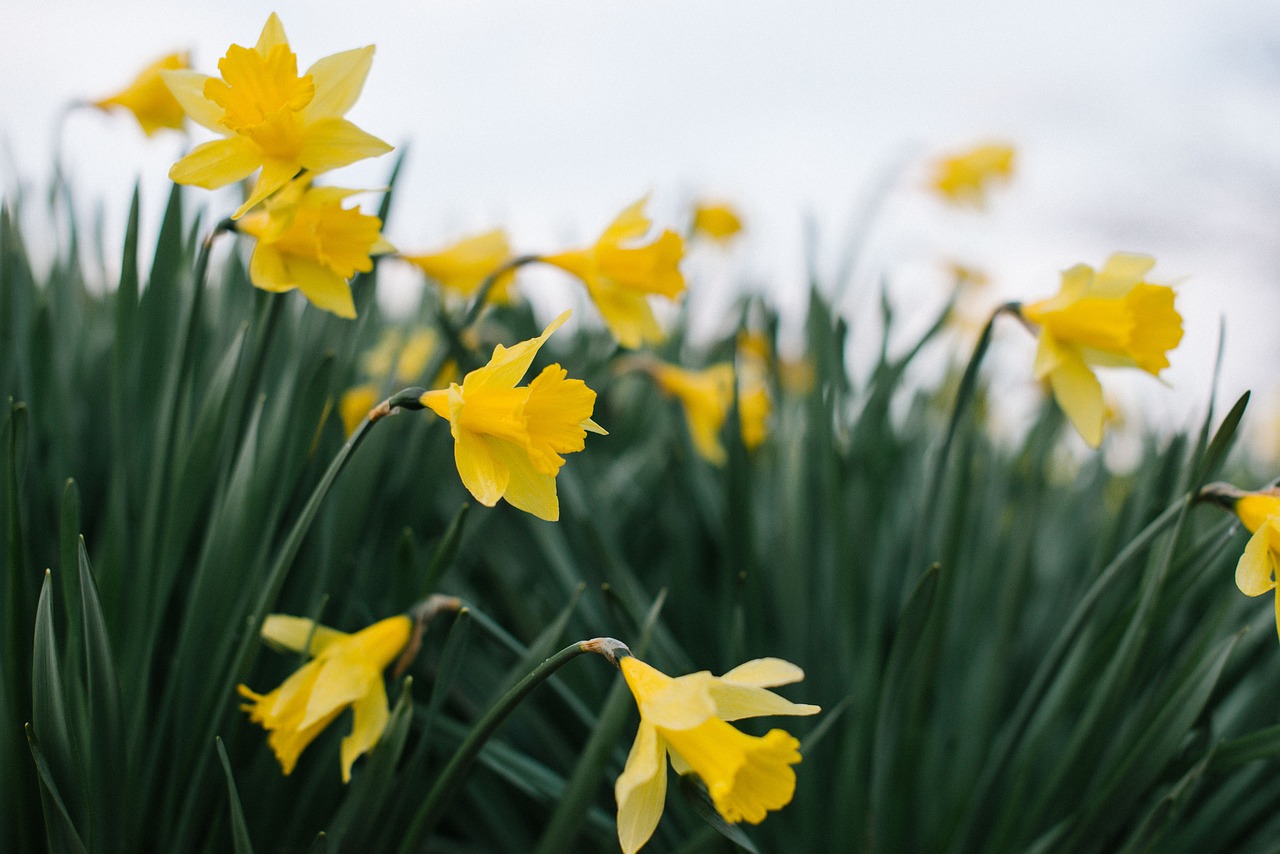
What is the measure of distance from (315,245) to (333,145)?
0.11 meters

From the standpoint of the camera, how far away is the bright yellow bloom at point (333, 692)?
91 centimetres

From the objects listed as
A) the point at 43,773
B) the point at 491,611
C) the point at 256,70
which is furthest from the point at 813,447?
the point at 43,773

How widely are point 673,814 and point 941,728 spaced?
1.79 ft

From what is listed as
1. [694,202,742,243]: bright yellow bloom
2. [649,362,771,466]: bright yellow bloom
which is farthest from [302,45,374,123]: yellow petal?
[694,202,742,243]: bright yellow bloom

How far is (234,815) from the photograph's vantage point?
0.80 metres

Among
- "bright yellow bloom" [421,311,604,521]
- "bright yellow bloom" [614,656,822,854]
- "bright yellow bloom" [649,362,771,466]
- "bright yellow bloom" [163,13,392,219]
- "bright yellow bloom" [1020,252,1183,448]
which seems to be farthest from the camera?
"bright yellow bloom" [649,362,771,466]

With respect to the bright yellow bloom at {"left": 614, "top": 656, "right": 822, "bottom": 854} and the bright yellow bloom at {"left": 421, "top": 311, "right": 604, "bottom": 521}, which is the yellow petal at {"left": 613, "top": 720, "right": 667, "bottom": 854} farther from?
the bright yellow bloom at {"left": 421, "top": 311, "right": 604, "bottom": 521}

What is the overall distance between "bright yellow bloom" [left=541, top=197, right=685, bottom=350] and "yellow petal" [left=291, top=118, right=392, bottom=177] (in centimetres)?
37

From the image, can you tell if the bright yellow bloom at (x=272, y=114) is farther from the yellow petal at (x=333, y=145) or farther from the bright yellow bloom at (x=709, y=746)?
the bright yellow bloom at (x=709, y=746)

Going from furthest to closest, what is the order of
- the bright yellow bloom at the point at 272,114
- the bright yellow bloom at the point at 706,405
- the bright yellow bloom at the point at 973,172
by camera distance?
the bright yellow bloom at the point at 973,172, the bright yellow bloom at the point at 706,405, the bright yellow bloom at the point at 272,114

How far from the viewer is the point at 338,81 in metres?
0.94

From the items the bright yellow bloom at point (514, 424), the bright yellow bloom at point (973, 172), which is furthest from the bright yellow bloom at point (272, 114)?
the bright yellow bloom at point (973, 172)

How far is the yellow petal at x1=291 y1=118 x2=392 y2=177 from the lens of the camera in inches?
35.9

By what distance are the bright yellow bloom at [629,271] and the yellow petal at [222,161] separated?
430 millimetres
